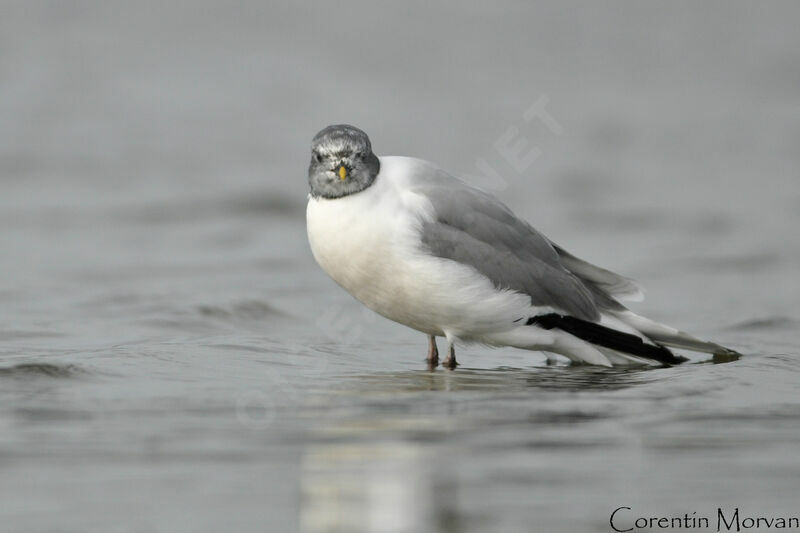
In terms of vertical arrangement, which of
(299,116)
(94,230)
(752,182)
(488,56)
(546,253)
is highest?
(488,56)

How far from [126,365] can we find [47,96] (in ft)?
45.3

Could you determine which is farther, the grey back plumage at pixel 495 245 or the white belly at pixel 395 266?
the grey back plumage at pixel 495 245

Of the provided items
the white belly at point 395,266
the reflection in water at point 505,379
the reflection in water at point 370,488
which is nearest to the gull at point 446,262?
the white belly at point 395,266

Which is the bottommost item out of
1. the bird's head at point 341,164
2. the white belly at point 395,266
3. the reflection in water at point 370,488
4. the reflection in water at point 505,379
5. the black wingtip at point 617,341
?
the reflection in water at point 370,488

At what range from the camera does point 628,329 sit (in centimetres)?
723

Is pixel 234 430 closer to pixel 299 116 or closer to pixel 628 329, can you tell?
pixel 628 329

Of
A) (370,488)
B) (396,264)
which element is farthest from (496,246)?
(370,488)

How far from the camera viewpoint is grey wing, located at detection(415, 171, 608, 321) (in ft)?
21.9

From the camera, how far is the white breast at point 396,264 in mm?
6484

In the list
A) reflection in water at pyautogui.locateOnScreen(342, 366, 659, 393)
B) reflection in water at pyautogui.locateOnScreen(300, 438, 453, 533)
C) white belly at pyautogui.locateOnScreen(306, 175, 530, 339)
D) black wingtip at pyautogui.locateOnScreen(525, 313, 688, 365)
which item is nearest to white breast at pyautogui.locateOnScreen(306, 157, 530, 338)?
white belly at pyautogui.locateOnScreen(306, 175, 530, 339)

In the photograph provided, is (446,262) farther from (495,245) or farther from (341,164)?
(341,164)

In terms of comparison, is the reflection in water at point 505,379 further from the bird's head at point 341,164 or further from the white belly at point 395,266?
the bird's head at point 341,164

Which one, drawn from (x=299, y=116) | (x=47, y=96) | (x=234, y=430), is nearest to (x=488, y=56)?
(x=299, y=116)

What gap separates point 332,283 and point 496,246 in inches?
158
